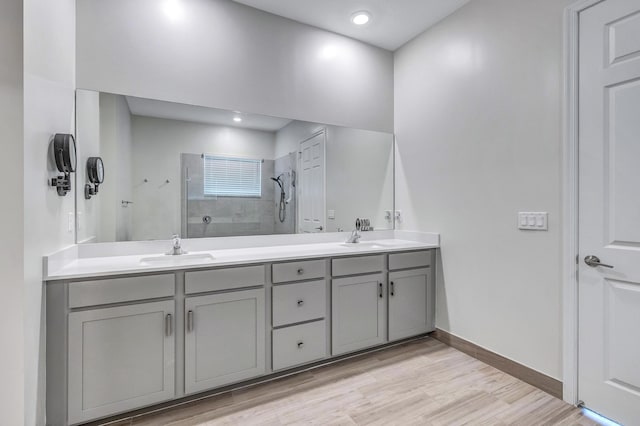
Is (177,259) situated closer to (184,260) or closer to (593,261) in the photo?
(184,260)

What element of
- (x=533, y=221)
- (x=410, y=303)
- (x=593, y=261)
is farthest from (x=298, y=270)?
(x=593, y=261)

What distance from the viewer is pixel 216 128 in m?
2.40

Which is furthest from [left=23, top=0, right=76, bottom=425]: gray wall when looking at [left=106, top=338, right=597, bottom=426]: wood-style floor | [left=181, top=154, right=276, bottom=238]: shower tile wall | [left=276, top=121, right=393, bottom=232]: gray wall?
[left=276, top=121, right=393, bottom=232]: gray wall

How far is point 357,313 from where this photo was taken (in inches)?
92.4

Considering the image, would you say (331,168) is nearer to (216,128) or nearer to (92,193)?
(216,128)

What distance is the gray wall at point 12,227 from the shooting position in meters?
1.27

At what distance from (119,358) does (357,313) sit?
156cm

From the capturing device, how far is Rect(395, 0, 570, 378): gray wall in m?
1.92

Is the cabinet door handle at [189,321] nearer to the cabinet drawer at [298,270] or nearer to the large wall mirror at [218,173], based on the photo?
the cabinet drawer at [298,270]

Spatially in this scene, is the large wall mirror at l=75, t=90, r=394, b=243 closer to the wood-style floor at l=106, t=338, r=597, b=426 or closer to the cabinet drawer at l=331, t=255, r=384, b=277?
the cabinet drawer at l=331, t=255, r=384, b=277

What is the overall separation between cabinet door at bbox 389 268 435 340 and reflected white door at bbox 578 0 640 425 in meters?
1.08

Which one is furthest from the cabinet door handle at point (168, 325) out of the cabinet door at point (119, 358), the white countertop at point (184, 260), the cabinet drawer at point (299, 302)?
the cabinet drawer at point (299, 302)

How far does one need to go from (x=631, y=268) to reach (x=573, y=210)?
39 centimetres

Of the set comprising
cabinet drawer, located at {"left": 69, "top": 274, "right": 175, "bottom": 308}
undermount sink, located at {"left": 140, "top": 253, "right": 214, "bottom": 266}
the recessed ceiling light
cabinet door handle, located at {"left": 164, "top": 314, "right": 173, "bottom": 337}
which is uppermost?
the recessed ceiling light
